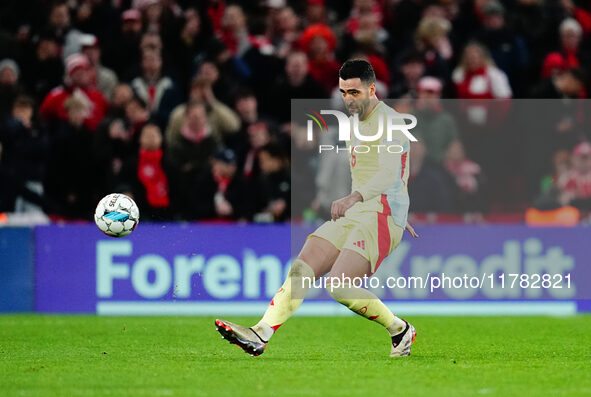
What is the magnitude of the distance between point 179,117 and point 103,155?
3.57ft

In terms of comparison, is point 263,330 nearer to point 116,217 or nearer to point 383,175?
point 383,175

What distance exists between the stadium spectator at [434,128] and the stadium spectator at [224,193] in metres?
2.24

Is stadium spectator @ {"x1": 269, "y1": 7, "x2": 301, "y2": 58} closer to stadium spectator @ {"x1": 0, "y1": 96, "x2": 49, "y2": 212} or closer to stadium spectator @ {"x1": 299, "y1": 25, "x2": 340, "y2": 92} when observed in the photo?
stadium spectator @ {"x1": 299, "y1": 25, "x2": 340, "y2": 92}

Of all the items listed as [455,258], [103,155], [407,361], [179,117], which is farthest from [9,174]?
[407,361]

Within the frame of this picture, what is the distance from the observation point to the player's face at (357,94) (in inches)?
370

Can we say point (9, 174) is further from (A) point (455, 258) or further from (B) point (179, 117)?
(A) point (455, 258)

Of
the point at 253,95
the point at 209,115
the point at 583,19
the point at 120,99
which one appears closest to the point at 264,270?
the point at 209,115

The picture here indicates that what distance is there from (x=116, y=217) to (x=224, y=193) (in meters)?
4.18

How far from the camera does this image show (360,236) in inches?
370

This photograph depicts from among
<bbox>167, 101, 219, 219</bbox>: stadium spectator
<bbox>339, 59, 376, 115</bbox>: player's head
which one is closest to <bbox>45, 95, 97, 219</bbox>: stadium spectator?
<bbox>167, 101, 219, 219</bbox>: stadium spectator

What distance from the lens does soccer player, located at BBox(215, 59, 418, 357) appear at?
30.2 ft

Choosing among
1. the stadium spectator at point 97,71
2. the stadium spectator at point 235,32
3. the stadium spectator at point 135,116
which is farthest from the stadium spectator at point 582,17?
the stadium spectator at point 97,71

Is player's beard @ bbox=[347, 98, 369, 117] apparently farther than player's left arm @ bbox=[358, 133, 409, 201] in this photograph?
Yes

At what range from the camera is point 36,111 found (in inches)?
645
